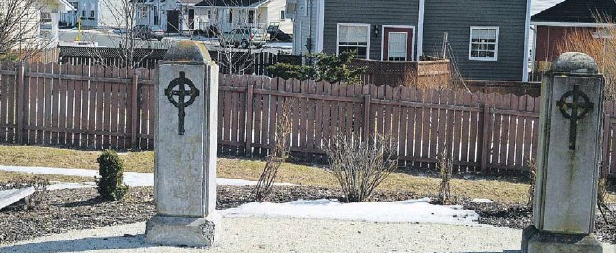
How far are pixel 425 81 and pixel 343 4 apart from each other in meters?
7.10

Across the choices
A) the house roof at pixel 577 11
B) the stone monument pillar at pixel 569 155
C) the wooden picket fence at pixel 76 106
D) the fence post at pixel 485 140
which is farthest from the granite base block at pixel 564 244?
the house roof at pixel 577 11

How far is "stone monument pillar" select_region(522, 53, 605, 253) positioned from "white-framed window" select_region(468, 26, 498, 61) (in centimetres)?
2268

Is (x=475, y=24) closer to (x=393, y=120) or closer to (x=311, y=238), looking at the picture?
(x=393, y=120)

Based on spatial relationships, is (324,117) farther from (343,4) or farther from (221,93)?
(343,4)

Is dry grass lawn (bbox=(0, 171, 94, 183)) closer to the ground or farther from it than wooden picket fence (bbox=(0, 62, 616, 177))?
closer to the ground

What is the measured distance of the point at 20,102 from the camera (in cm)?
1692

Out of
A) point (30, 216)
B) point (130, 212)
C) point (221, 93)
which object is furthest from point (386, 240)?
point (221, 93)

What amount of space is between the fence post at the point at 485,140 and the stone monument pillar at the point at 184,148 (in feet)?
24.5

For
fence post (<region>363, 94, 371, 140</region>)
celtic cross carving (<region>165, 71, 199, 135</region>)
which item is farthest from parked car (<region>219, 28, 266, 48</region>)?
celtic cross carving (<region>165, 71, 199, 135</region>)

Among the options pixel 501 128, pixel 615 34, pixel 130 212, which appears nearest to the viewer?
pixel 130 212

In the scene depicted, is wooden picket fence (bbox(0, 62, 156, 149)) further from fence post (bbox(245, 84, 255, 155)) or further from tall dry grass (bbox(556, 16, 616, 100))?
tall dry grass (bbox(556, 16, 616, 100))

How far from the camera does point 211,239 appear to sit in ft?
28.4

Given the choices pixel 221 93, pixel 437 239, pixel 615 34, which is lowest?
pixel 437 239

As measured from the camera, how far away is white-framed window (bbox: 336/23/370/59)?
30.0m
